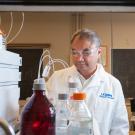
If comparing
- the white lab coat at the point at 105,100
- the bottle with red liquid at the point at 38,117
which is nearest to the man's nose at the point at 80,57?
the white lab coat at the point at 105,100

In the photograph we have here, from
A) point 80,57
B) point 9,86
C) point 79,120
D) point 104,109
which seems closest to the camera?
point 79,120

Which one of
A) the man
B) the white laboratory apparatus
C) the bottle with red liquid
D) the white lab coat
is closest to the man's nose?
the man

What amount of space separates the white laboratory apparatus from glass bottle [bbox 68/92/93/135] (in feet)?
0.64

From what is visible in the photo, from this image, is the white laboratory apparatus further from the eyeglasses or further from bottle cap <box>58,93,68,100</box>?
the eyeglasses

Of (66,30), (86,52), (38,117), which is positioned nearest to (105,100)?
(86,52)

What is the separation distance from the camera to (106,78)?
166cm

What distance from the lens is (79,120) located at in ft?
2.48

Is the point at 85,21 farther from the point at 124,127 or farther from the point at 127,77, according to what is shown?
the point at 124,127

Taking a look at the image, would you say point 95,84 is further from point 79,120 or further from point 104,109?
point 79,120

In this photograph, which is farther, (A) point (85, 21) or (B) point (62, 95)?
(A) point (85, 21)

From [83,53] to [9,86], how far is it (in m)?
0.65

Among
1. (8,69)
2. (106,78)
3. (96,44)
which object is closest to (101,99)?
(106,78)

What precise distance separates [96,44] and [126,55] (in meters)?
3.54

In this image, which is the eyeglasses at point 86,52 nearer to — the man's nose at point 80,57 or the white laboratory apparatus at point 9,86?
the man's nose at point 80,57
